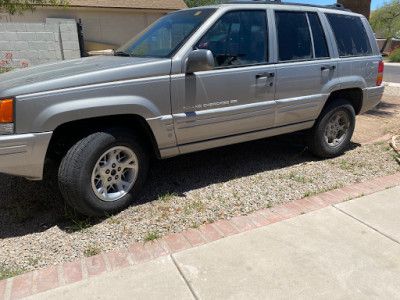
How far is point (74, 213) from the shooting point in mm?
3492

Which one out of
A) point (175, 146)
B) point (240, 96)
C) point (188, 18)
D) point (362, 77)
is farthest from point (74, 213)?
point (362, 77)

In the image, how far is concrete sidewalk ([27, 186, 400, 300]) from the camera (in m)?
2.47

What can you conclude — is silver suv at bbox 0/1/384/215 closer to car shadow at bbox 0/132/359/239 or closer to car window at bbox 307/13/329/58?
car window at bbox 307/13/329/58

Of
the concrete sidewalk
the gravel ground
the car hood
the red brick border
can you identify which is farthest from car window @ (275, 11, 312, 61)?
the concrete sidewalk

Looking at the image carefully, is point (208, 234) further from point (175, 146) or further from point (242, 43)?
point (242, 43)

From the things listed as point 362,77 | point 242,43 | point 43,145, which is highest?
point 242,43

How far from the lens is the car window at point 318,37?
4547mm

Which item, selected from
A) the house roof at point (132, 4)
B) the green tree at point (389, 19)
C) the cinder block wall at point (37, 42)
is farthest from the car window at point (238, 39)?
the green tree at point (389, 19)

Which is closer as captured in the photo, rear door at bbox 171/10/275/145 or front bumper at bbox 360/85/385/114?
rear door at bbox 171/10/275/145

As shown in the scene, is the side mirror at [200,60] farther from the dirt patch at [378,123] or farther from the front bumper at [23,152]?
the dirt patch at [378,123]

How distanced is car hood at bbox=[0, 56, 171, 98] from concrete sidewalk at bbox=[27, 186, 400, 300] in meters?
1.62

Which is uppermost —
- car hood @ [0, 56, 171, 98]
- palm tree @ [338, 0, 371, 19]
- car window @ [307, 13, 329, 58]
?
palm tree @ [338, 0, 371, 19]

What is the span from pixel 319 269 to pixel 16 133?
270cm

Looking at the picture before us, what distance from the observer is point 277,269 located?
2717mm
